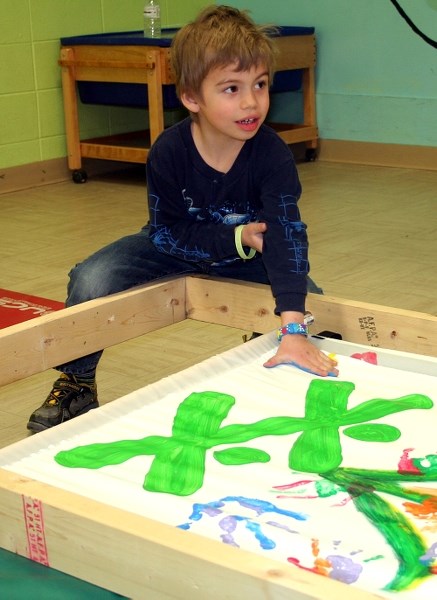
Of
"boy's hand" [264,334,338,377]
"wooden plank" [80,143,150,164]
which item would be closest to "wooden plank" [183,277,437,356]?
"boy's hand" [264,334,338,377]

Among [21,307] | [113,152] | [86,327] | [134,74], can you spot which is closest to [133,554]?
[86,327]

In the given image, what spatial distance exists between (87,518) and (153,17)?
3.59m

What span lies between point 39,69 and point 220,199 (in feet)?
9.00

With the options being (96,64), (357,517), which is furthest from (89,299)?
(96,64)

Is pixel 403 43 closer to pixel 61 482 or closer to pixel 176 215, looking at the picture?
pixel 176 215

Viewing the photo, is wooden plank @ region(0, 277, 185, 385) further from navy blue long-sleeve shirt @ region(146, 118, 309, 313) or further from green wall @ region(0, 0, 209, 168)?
green wall @ region(0, 0, 209, 168)

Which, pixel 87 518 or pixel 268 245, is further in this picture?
pixel 268 245

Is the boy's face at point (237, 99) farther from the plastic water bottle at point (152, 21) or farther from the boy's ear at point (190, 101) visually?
the plastic water bottle at point (152, 21)

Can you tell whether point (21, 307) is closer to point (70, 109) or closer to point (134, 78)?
point (134, 78)

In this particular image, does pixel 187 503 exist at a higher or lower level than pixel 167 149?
lower

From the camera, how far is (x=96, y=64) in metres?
4.12

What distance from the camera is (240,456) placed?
1256mm

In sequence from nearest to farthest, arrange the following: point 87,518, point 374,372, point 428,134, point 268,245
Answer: point 87,518
point 374,372
point 268,245
point 428,134

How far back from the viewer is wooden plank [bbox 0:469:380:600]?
853 millimetres
